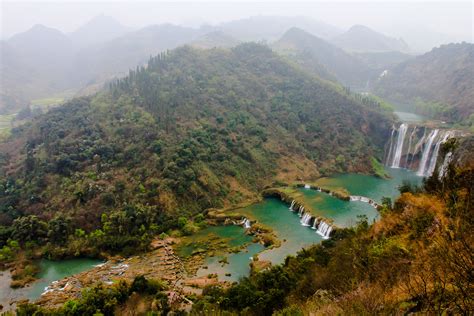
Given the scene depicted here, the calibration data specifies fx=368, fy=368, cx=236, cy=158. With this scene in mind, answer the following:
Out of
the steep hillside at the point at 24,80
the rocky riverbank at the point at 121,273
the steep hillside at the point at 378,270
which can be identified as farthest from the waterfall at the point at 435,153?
the steep hillside at the point at 24,80

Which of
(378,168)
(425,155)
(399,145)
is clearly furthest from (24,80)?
(425,155)

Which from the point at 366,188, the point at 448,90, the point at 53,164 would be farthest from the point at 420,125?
the point at 53,164

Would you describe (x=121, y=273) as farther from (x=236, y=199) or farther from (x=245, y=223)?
(x=236, y=199)

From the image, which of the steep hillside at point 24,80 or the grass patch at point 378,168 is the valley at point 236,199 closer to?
the grass patch at point 378,168

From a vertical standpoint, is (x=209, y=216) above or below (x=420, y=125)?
below

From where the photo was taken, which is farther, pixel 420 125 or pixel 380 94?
pixel 380 94

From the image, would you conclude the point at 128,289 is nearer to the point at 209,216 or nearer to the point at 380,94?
the point at 209,216
